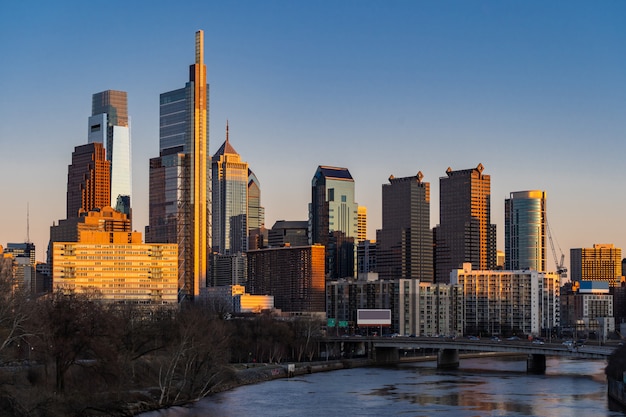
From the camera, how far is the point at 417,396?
104m

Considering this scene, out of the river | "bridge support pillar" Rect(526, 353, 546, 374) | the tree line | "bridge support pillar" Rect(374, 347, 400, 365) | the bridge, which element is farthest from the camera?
"bridge support pillar" Rect(374, 347, 400, 365)

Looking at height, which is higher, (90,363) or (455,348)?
(90,363)

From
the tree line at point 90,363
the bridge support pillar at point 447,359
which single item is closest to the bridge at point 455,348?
the bridge support pillar at point 447,359

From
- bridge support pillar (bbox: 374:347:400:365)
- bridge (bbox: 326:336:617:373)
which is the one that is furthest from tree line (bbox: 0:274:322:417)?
bridge support pillar (bbox: 374:347:400:365)

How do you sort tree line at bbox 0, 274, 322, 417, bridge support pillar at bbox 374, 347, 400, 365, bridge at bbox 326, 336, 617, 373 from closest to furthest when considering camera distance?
tree line at bbox 0, 274, 322, 417 → bridge at bbox 326, 336, 617, 373 → bridge support pillar at bbox 374, 347, 400, 365

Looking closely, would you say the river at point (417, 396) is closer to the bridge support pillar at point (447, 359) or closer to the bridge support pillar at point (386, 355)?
the bridge support pillar at point (447, 359)

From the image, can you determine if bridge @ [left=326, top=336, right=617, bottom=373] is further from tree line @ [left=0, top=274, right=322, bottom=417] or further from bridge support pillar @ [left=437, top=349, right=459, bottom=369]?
tree line @ [left=0, top=274, right=322, bottom=417]

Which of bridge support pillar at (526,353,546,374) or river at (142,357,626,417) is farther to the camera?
bridge support pillar at (526,353,546,374)

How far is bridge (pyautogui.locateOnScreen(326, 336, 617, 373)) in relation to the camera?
139 metres

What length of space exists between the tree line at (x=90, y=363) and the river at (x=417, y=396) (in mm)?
2936

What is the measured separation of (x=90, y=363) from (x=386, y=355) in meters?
88.1

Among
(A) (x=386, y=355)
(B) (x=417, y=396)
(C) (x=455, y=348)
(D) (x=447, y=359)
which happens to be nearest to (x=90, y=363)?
(B) (x=417, y=396)

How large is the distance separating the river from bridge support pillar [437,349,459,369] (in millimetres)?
12226

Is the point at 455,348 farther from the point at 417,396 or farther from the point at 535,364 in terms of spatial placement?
the point at 417,396
